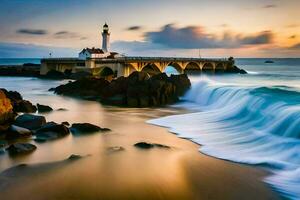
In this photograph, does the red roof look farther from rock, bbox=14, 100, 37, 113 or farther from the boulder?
rock, bbox=14, 100, 37, 113

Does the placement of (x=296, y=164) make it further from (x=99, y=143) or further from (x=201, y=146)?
(x=99, y=143)

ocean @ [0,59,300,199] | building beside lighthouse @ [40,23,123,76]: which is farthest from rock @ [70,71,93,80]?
ocean @ [0,59,300,199]

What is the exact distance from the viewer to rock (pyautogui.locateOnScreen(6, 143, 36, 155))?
46.1ft

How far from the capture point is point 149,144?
15328 mm

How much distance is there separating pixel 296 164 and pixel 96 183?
6.15 m

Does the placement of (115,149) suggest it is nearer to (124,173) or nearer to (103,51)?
(124,173)

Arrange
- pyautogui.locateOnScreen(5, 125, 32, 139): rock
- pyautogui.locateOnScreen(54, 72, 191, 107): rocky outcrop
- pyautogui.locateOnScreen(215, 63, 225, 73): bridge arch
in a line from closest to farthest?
pyautogui.locateOnScreen(5, 125, 32, 139): rock
pyautogui.locateOnScreen(54, 72, 191, 107): rocky outcrop
pyautogui.locateOnScreen(215, 63, 225, 73): bridge arch

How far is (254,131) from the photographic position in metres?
17.6

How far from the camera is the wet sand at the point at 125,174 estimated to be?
1005cm

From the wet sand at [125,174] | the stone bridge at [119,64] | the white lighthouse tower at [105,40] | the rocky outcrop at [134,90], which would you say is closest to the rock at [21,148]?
the wet sand at [125,174]

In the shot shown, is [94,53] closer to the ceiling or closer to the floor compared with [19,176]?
closer to the ceiling

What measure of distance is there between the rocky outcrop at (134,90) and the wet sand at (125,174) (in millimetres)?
12272

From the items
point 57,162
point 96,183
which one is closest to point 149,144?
point 57,162

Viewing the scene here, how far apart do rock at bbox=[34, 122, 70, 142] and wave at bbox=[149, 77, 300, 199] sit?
16.7 ft
